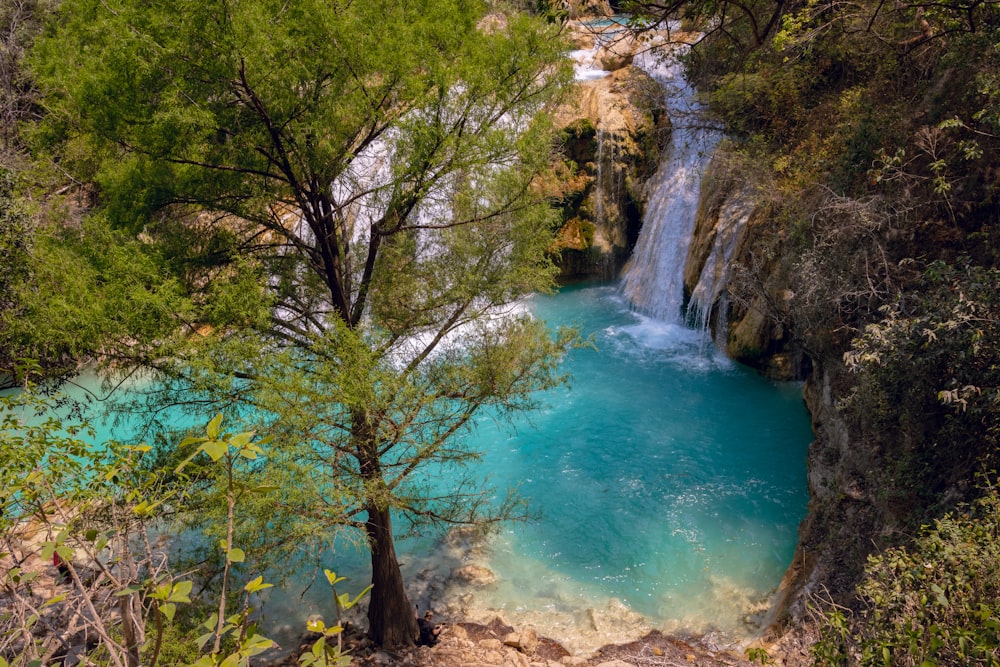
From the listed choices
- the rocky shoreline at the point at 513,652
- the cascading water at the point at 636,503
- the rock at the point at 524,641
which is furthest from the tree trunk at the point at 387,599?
the rock at the point at 524,641

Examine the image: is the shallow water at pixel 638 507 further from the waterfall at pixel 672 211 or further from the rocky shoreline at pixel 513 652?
the waterfall at pixel 672 211

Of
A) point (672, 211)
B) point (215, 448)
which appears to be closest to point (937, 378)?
point (215, 448)

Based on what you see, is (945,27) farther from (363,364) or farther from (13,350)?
(13,350)

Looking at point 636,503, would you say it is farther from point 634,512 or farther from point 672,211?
point 672,211

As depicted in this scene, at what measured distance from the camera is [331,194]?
614 cm

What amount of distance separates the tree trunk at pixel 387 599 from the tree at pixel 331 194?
0.09 ft

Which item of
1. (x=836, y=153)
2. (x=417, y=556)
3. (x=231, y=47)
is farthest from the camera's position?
(x=836, y=153)

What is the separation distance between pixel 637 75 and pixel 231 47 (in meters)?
13.2

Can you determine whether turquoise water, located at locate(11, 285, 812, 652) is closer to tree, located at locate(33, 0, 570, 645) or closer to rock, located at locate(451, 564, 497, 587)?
rock, located at locate(451, 564, 497, 587)

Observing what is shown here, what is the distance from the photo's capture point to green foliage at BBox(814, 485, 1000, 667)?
299 cm

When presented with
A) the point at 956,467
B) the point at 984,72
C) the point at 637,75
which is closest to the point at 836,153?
the point at 984,72

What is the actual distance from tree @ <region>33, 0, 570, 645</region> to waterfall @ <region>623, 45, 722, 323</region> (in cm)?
923

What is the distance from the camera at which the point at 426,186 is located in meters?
5.85

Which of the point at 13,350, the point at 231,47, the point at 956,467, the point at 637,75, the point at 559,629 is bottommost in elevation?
the point at 559,629
